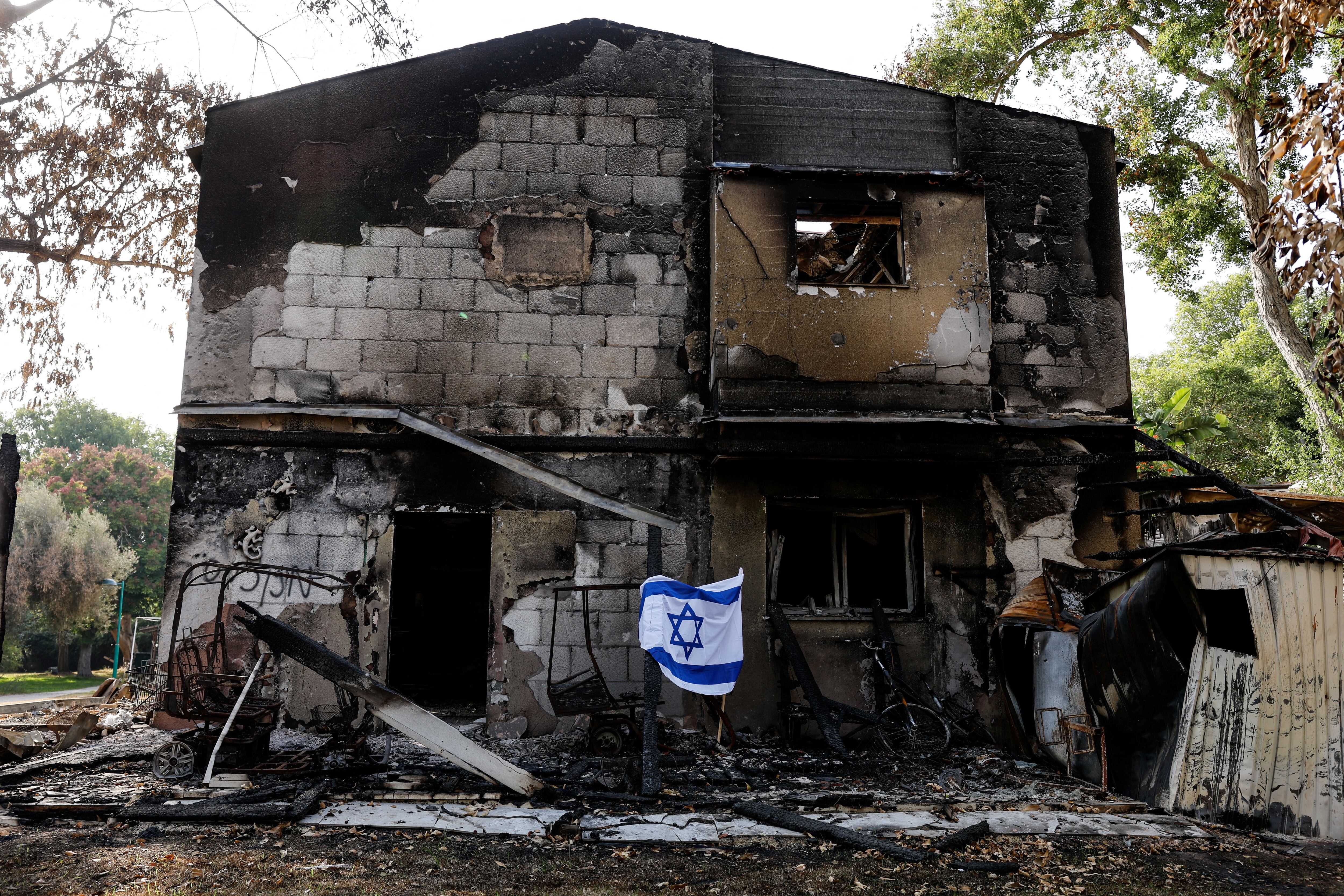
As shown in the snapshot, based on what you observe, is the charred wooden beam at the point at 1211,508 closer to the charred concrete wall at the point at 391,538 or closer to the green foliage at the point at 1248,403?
the charred concrete wall at the point at 391,538

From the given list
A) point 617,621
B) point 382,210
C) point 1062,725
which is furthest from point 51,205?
point 1062,725

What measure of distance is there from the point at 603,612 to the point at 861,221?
4877 millimetres

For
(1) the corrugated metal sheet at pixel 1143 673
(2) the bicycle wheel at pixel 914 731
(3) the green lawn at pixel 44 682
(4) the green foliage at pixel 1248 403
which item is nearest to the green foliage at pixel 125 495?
(3) the green lawn at pixel 44 682

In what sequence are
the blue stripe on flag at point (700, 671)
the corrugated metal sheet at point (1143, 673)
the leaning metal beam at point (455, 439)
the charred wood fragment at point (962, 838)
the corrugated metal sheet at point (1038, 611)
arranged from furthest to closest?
the corrugated metal sheet at point (1038, 611), the leaning metal beam at point (455, 439), the blue stripe on flag at point (700, 671), the corrugated metal sheet at point (1143, 673), the charred wood fragment at point (962, 838)

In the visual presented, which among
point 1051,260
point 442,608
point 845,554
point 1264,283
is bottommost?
point 442,608

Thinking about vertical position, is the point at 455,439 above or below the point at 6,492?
above

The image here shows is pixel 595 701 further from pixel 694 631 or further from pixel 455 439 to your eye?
pixel 455 439

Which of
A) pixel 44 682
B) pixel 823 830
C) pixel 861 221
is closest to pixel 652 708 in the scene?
pixel 823 830

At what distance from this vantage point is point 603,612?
8.16 metres

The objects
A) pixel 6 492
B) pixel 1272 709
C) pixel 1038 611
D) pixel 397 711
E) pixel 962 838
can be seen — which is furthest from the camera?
pixel 1038 611

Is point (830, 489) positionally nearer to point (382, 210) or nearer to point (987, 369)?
point (987, 369)

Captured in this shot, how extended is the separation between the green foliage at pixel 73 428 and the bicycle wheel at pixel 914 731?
45.7 meters

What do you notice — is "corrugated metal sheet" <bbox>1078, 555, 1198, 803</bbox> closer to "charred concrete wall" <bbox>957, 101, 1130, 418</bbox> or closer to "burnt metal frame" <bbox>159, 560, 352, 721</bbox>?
"charred concrete wall" <bbox>957, 101, 1130, 418</bbox>

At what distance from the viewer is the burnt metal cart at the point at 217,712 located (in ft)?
20.8
